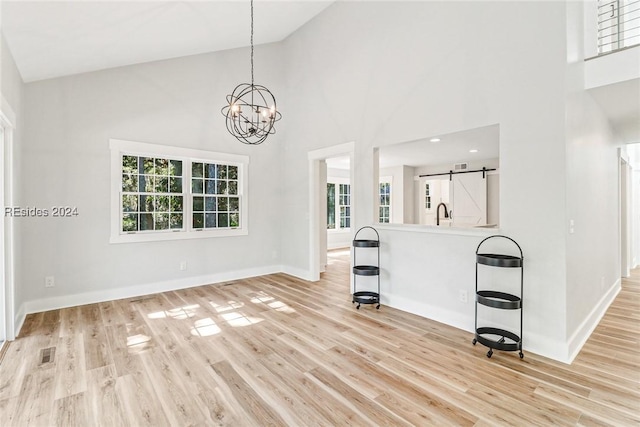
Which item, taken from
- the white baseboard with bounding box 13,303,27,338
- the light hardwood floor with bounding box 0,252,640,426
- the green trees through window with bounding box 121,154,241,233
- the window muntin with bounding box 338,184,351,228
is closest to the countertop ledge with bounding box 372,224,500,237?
the light hardwood floor with bounding box 0,252,640,426

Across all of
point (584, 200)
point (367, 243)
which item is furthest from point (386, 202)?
point (584, 200)

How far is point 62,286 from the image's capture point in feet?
13.5

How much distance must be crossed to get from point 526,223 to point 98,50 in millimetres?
4956

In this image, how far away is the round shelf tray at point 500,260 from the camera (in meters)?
2.72

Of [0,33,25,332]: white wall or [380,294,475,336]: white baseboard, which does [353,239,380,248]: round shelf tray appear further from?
[0,33,25,332]: white wall

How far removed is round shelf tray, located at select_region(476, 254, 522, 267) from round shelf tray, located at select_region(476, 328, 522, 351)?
2.21 feet

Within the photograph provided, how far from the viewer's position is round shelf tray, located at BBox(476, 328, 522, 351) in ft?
8.91

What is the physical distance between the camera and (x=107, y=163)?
4.41m

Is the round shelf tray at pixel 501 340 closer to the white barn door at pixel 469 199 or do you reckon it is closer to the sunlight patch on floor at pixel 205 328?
the sunlight patch on floor at pixel 205 328

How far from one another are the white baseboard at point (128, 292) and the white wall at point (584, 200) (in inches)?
185

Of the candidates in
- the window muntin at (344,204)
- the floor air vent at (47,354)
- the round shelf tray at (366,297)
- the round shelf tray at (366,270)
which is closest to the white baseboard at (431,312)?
the round shelf tray at (366,297)

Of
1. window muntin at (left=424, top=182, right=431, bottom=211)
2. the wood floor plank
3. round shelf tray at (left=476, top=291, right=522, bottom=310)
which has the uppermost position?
window muntin at (left=424, top=182, right=431, bottom=211)
